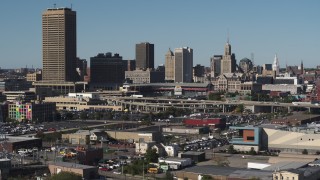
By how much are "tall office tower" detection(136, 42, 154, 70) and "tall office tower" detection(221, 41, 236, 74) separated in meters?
9.47

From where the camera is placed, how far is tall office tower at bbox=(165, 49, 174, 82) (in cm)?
7400

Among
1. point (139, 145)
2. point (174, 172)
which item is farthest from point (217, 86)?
point (174, 172)

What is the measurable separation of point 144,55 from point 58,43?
27817 mm

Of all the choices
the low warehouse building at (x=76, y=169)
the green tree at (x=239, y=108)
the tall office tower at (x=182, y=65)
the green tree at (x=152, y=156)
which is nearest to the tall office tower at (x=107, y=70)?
the tall office tower at (x=182, y=65)

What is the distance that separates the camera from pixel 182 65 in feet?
239

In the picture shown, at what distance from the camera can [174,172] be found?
1667cm

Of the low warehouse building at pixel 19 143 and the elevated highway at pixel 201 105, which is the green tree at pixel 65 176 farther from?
the elevated highway at pixel 201 105

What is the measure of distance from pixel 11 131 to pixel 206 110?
53.1ft

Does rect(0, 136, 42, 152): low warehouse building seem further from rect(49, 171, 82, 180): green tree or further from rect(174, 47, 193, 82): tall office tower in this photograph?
rect(174, 47, 193, 82): tall office tower

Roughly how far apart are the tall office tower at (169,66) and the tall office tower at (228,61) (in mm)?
6345

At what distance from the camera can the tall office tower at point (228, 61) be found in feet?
251

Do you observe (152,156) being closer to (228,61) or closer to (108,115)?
(108,115)

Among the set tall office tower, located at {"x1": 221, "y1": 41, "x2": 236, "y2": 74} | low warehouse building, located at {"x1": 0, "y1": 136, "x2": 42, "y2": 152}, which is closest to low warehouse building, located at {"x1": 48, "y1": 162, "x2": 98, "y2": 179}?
low warehouse building, located at {"x1": 0, "y1": 136, "x2": 42, "y2": 152}

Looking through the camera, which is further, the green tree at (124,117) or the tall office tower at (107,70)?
the tall office tower at (107,70)
